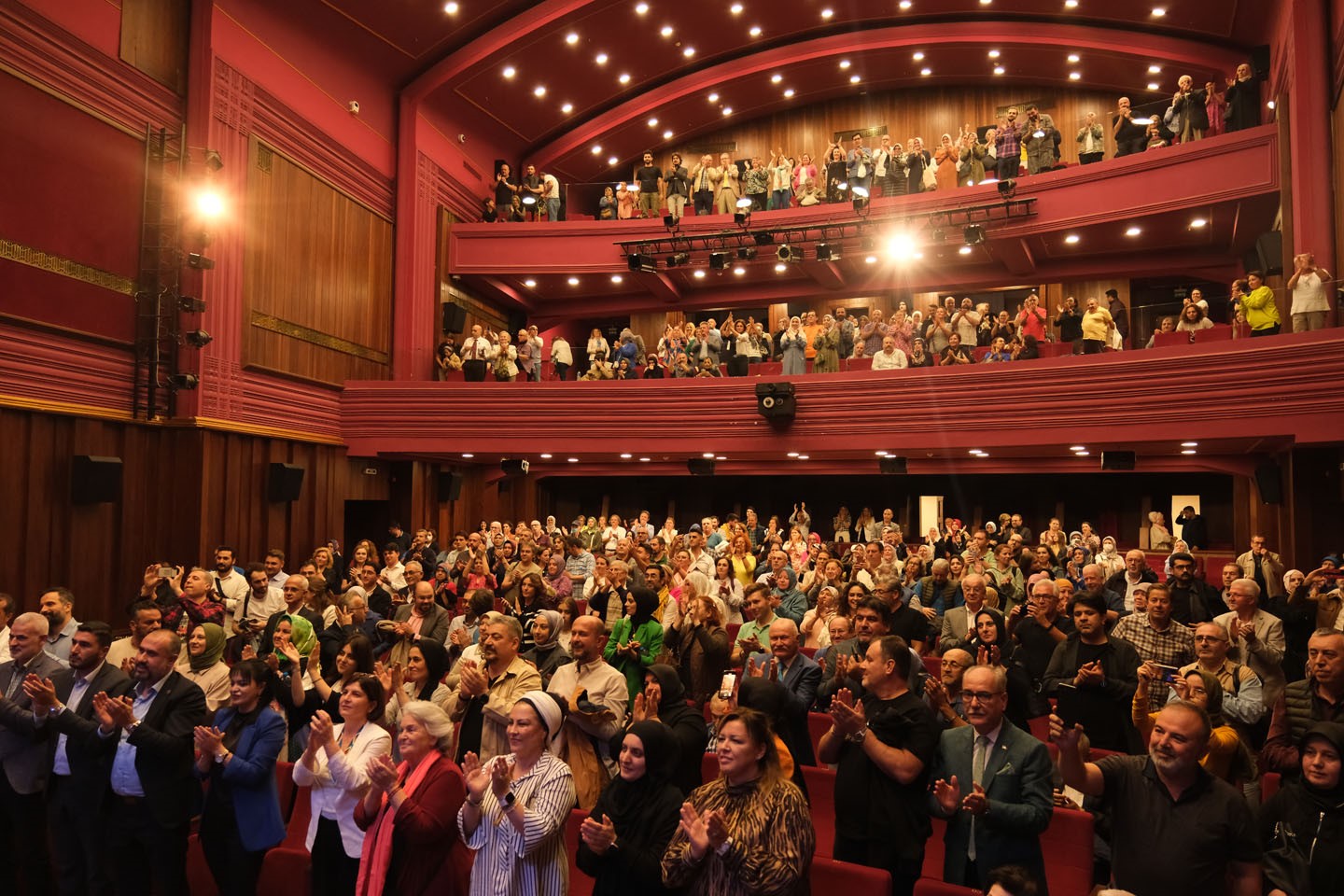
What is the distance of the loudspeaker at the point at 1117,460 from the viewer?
11203 millimetres

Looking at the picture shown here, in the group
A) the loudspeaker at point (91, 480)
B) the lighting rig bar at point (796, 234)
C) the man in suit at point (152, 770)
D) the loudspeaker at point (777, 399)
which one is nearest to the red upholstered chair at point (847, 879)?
the man in suit at point (152, 770)

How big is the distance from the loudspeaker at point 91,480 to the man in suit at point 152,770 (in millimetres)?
6547

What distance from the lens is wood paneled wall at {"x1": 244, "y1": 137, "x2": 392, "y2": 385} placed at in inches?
463

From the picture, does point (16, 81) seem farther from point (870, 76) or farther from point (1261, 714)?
point (870, 76)

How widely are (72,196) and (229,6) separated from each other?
11.7 feet

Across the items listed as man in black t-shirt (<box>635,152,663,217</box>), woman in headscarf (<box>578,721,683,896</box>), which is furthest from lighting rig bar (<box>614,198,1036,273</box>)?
woman in headscarf (<box>578,721,683,896</box>)

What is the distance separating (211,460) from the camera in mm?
10641

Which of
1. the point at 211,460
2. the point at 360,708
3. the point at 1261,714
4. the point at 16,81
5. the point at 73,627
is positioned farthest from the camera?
the point at 211,460

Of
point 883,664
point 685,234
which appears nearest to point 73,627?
point 883,664

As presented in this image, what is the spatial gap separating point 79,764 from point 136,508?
715cm

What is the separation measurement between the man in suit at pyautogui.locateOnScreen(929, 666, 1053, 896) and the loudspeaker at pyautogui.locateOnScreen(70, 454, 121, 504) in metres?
9.03

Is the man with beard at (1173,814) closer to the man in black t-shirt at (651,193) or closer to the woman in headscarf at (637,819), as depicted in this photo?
the woman in headscarf at (637,819)

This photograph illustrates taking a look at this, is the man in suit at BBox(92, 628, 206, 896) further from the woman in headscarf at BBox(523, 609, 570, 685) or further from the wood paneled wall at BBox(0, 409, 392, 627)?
the wood paneled wall at BBox(0, 409, 392, 627)

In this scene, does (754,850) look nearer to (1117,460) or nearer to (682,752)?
(682,752)
